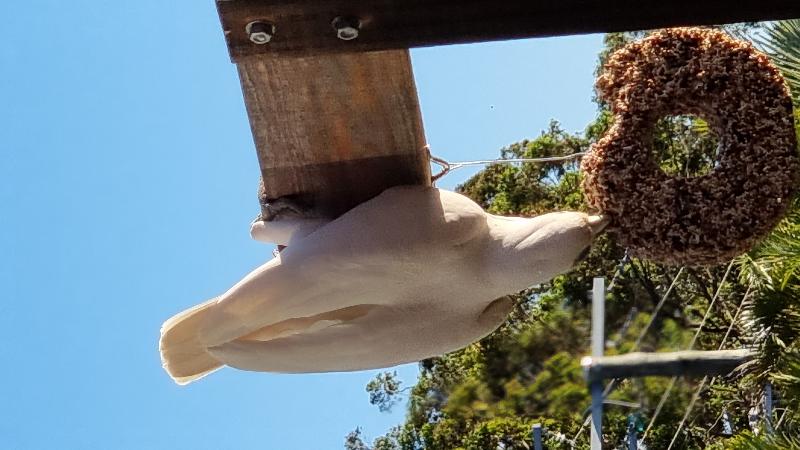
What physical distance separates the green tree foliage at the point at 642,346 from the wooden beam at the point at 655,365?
75 mm

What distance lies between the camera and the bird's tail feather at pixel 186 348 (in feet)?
15.4

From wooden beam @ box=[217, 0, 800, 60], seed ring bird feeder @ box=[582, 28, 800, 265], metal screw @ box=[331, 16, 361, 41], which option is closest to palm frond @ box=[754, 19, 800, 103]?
seed ring bird feeder @ box=[582, 28, 800, 265]

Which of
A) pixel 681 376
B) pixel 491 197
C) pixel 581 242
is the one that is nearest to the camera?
pixel 681 376

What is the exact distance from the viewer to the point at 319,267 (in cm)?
425

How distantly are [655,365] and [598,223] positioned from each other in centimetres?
100

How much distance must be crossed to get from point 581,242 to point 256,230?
162 cm

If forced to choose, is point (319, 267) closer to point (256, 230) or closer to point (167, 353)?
point (256, 230)

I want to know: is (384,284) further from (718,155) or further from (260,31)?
(718,155)

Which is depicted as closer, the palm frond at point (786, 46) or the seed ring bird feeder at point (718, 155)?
the seed ring bird feeder at point (718, 155)

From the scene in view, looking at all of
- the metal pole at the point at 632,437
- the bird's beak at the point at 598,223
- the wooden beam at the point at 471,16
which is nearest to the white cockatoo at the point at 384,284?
the bird's beak at the point at 598,223

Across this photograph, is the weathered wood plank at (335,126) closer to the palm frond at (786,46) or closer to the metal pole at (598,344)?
the metal pole at (598,344)

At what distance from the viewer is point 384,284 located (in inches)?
169

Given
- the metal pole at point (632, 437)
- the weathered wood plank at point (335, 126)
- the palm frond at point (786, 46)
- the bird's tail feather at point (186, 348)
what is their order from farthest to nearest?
the palm frond at point (786, 46) < the bird's tail feather at point (186, 348) < the weathered wood plank at point (335, 126) < the metal pole at point (632, 437)

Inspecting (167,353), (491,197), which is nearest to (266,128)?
(167,353)
